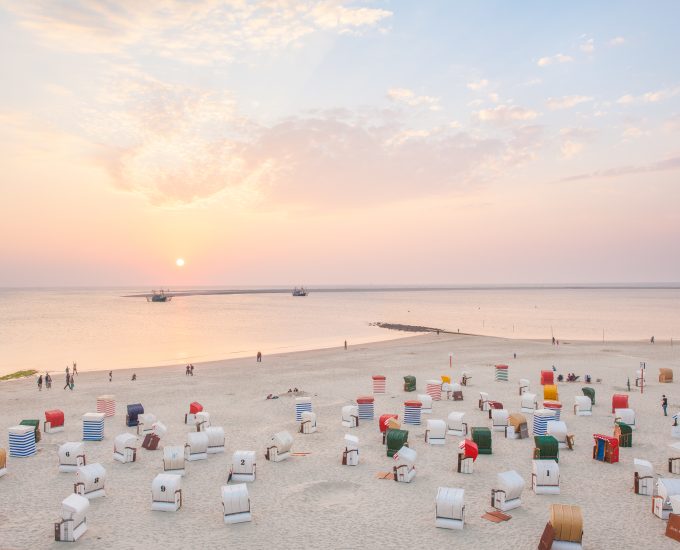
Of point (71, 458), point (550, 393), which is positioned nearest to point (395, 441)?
point (71, 458)

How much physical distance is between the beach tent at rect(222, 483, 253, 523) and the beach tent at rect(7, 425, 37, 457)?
37.1 feet

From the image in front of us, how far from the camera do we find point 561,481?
739 inches

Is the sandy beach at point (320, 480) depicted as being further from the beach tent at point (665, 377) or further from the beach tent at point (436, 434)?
the beach tent at point (665, 377)

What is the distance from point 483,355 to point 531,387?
17472 millimetres

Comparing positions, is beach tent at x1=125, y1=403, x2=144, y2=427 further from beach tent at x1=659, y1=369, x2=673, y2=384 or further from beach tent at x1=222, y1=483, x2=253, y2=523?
beach tent at x1=659, y1=369, x2=673, y2=384

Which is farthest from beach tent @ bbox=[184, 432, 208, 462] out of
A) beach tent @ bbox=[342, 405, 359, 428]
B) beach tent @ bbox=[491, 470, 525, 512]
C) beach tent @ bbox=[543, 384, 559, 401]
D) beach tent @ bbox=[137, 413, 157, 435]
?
beach tent @ bbox=[543, 384, 559, 401]

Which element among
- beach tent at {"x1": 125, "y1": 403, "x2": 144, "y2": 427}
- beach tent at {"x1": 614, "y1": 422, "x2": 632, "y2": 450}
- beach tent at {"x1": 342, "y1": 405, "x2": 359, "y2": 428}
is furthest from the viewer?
beach tent at {"x1": 125, "y1": 403, "x2": 144, "y2": 427}

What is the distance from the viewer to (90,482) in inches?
671

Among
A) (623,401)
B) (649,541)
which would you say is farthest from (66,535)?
(623,401)

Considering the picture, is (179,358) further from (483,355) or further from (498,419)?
(498,419)

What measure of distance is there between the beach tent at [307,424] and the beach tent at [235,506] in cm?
952

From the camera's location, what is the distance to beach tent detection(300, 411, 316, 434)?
24984mm

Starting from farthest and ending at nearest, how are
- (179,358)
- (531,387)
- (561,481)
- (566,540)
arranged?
(179,358)
(531,387)
(561,481)
(566,540)

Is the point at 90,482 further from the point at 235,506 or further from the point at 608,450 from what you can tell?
the point at 608,450
